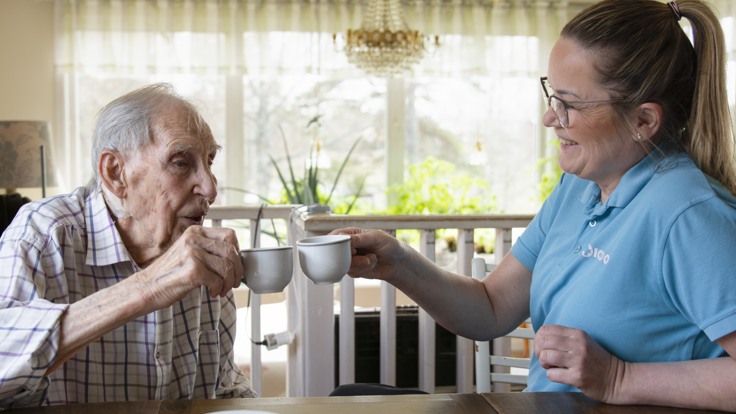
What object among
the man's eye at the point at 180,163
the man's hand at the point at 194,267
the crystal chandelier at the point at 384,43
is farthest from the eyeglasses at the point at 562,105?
the crystal chandelier at the point at 384,43

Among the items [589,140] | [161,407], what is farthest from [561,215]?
[161,407]

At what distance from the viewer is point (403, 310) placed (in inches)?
99.7

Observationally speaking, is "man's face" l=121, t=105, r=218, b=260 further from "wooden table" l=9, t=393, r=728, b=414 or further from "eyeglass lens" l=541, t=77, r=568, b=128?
"eyeglass lens" l=541, t=77, r=568, b=128

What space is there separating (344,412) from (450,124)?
5.84 meters

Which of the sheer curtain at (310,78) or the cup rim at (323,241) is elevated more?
the sheer curtain at (310,78)

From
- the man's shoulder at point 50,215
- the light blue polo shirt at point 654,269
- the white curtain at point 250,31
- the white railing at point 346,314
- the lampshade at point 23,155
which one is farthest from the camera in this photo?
the white curtain at point 250,31

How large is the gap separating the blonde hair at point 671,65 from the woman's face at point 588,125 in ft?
0.06

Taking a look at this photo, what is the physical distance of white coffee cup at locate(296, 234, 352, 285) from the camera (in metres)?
1.25

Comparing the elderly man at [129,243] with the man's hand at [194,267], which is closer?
the man's hand at [194,267]

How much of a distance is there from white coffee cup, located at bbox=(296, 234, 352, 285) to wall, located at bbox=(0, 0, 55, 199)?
5231mm

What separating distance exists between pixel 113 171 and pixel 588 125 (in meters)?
0.85

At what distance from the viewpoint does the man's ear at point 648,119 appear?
1216mm

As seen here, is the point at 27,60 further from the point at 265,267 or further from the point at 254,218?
the point at 265,267

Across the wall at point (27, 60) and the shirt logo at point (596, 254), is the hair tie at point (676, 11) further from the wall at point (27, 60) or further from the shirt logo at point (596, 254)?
the wall at point (27, 60)
